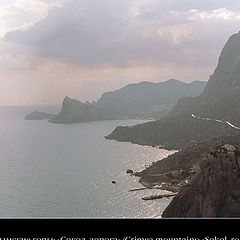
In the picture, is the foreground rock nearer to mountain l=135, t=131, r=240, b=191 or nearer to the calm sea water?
the calm sea water

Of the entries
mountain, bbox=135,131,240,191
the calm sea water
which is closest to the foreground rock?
the calm sea water

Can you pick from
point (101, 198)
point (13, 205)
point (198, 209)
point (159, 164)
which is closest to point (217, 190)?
point (198, 209)

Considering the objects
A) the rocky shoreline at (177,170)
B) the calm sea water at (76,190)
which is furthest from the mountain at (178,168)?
the calm sea water at (76,190)

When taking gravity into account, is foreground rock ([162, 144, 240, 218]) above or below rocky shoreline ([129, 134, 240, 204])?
above

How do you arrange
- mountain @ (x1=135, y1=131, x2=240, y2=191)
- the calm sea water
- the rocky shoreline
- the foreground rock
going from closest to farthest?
the foreground rock
the calm sea water
the rocky shoreline
mountain @ (x1=135, y1=131, x2=240, y2=191)

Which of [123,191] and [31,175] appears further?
[31,175]

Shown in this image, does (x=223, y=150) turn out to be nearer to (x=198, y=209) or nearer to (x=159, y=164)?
(x=198, y=209)

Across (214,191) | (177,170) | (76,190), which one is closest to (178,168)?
(177,170)

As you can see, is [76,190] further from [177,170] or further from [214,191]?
[214,191]
